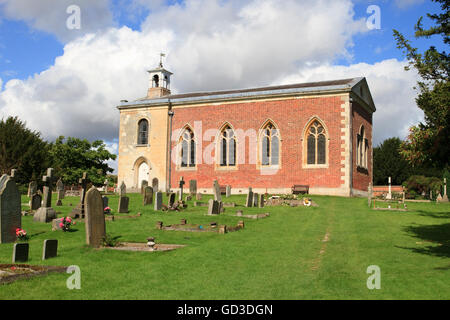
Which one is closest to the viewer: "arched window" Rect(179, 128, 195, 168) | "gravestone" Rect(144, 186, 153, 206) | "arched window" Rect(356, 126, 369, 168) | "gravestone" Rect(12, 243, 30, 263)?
"gravestone" Rect(12, 243, 30, 263)

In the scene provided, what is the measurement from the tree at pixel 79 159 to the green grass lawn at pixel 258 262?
2227cm

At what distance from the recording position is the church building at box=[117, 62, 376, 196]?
31766 mm

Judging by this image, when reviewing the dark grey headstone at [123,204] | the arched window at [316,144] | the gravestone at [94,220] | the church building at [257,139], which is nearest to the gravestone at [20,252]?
the gravestone at [94,220]

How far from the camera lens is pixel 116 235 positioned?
1371 cm

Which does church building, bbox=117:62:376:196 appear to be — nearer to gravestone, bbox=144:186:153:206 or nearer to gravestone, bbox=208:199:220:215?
gravestone, bbox=144:186:153:206

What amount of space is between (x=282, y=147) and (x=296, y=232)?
61.3ft

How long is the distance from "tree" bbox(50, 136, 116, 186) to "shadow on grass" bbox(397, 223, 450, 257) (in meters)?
29.6

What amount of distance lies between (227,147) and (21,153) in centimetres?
2055

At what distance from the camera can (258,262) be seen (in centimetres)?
993

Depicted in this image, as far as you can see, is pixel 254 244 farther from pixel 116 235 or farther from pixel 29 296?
pixel 29 296

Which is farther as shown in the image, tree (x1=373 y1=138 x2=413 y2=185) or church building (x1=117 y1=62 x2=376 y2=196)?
tree (x1=373 y1=138 x2=413 y2=185)

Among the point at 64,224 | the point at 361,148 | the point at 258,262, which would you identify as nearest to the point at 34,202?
the point at 64,224

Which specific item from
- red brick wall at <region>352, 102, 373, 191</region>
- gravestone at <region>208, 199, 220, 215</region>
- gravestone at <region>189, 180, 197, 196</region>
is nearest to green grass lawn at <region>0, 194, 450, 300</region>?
gravestone at <region>208, 199, 220, 215</region>

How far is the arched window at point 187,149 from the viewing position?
3750 centimetres
